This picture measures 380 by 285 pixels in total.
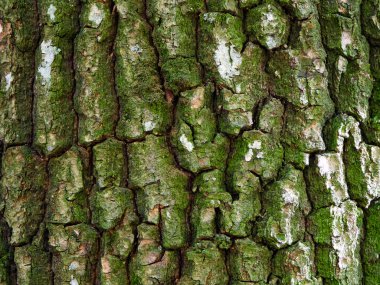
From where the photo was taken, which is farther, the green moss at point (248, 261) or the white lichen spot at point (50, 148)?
the white lichen spot at point (50, 148)

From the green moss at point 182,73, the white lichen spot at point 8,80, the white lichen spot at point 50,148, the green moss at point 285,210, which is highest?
the white lichen spot at point 8,80

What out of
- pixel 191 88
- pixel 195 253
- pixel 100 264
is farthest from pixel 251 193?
pixel 100 264

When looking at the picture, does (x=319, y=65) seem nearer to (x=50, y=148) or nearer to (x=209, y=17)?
(x=209, y=17)

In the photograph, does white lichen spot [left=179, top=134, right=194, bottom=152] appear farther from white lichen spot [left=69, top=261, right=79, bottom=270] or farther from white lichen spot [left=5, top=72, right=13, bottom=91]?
white lichen spot [left=5, top=72, right=13, bottom=91]

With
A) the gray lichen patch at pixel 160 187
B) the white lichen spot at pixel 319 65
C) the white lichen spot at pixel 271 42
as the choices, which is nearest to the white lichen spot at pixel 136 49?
the gray lichen patch at pixel 160 187

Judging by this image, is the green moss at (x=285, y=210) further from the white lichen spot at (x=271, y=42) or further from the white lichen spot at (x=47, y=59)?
the white lichen spot at (x=47, y=59)

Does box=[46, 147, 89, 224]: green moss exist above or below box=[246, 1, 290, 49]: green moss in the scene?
below

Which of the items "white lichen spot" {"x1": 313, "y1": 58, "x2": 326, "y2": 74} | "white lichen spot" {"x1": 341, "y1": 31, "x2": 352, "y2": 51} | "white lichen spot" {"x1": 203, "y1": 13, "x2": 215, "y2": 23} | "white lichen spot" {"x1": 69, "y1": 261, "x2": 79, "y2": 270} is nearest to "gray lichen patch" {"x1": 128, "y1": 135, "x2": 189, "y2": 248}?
"white lichen spot" {"x1": 69, "y1": 261, "x2": 79, "y2": 270}
